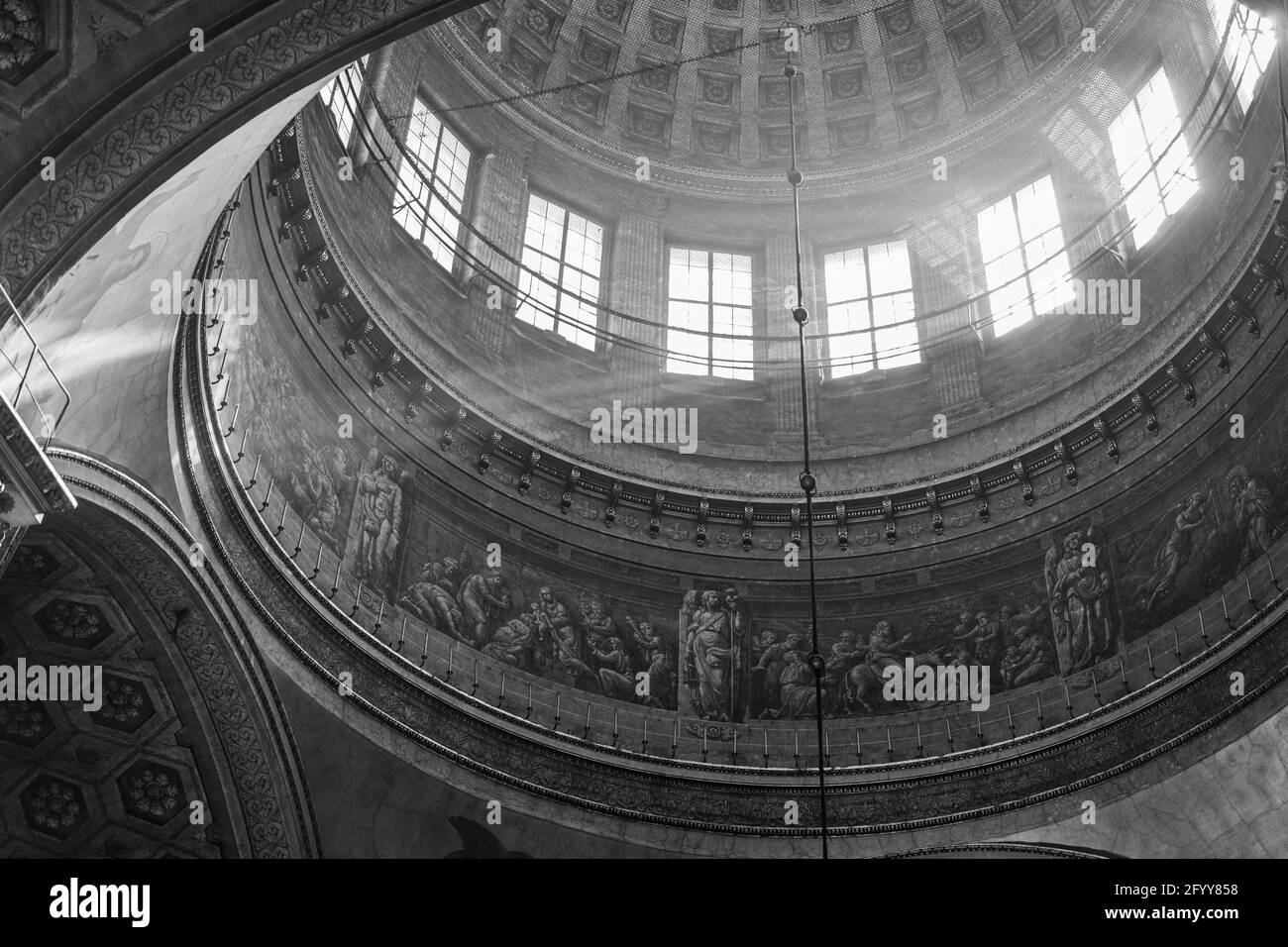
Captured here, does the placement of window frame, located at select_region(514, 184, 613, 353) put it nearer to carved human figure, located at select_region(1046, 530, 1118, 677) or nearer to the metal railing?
carved human figure, located at select_region(1046, 530, 1118, 677)

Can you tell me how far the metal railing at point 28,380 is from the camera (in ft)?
38.8

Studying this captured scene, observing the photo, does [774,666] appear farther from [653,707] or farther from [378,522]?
[378,522]

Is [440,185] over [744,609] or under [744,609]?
over

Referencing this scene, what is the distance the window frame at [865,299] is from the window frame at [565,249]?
152 inches

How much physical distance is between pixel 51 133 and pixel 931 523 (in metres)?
15.1

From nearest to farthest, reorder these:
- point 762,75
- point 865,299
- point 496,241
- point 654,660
Answer: point 654,660 → point 496,241 → point 865,299 → point 762,75

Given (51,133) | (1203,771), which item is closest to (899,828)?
(1203,771)

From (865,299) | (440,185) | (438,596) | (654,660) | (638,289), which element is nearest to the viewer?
(438,596)

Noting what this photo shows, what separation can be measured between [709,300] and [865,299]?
2.79m

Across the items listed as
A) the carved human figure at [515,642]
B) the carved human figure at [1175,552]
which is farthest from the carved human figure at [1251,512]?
the carved human figure at [515,642]

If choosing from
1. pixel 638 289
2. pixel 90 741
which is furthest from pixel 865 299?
pixel 90 741

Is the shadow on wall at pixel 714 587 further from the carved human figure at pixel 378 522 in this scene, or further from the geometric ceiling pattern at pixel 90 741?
the geometric ceiling pattern at pixel 90 741

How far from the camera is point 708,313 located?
27500 mm
